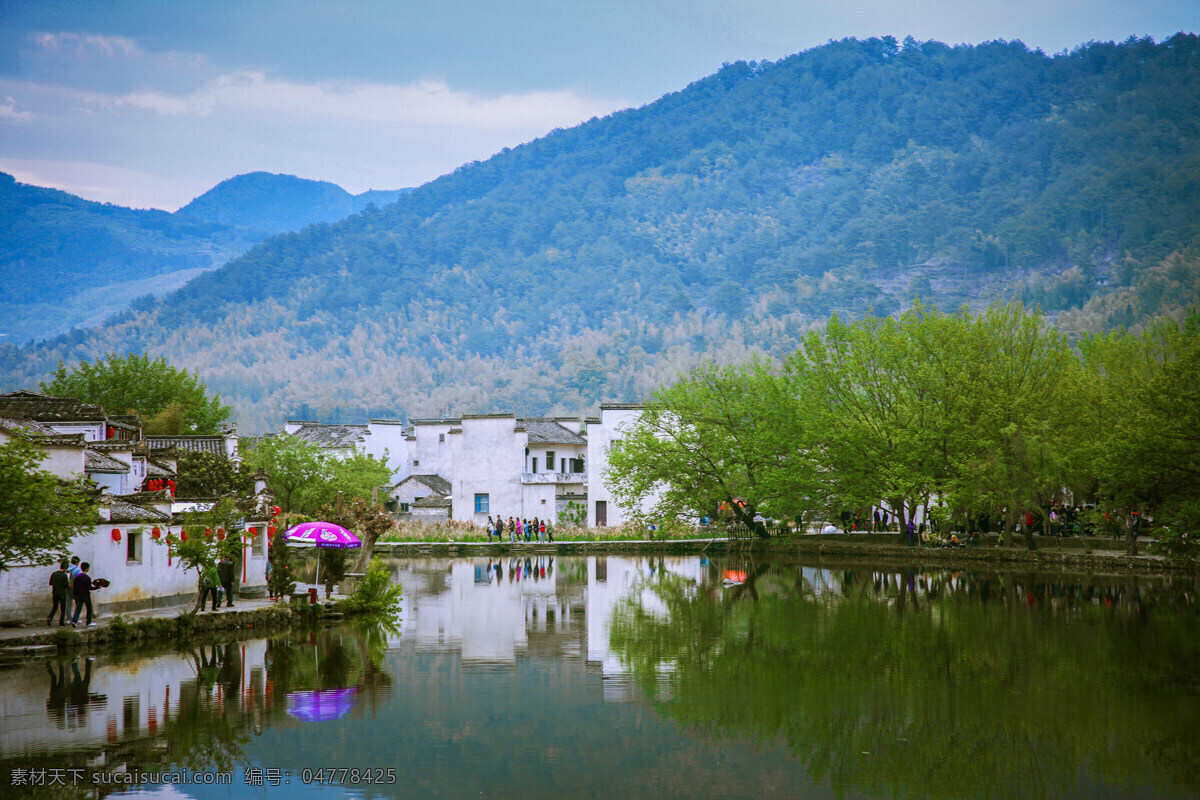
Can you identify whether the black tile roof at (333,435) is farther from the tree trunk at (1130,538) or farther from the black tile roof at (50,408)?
the tree trunk at (1130,538)

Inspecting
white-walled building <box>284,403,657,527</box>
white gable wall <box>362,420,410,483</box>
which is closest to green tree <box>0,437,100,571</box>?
white-walled building <box>284,403,657,527</box>

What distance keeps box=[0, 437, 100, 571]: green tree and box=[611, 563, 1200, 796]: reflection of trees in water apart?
12.1 m

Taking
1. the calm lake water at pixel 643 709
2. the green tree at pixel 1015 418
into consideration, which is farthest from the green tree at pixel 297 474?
the green tree at pixel 1015 418

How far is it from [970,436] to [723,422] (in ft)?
50.4

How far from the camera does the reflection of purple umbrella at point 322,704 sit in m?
15.9

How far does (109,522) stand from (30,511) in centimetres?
351

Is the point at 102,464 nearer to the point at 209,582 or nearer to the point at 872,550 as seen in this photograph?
the point at 209,582

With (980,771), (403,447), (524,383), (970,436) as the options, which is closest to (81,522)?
(980,771)

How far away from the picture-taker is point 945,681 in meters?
18.3

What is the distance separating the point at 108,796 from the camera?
11.8 meters

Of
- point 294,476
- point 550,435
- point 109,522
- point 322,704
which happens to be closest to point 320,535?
point 109,522

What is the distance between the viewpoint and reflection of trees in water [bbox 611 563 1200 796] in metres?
13.4

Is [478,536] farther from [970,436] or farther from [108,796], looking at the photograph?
[108,796]

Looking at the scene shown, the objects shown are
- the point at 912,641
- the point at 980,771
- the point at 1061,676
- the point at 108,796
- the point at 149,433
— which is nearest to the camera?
the point at 108,796
